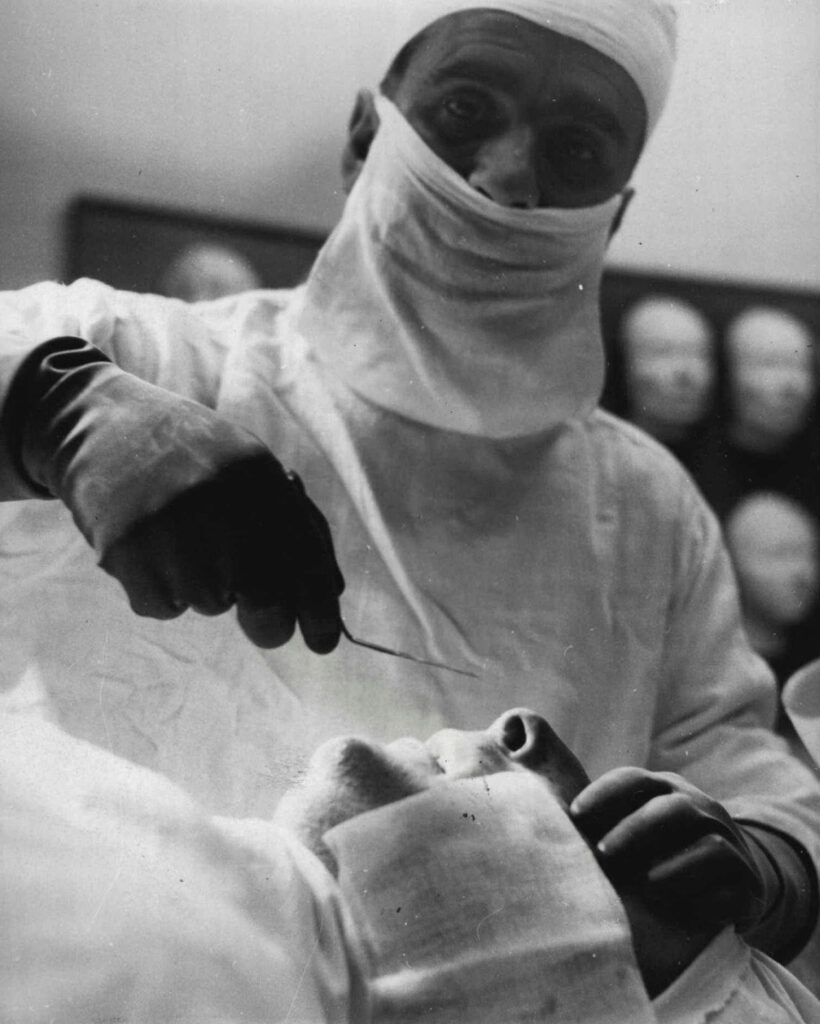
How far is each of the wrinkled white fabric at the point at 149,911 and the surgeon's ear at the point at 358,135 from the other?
0.55m

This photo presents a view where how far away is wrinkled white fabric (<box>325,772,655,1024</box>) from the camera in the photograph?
76 centimetres

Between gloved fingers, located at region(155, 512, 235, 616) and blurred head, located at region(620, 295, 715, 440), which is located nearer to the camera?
gloved fingers, located at region(155, 512, 235, 616)

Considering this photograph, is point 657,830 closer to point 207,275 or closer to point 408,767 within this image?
point 408,767

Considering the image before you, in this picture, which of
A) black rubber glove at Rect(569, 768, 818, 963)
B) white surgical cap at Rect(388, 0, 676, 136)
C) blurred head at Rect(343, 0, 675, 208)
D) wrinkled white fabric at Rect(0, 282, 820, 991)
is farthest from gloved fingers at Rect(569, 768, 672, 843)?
white surgical cap at Rect(388, 0, 676, 136)

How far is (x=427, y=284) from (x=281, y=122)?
7.3 inches

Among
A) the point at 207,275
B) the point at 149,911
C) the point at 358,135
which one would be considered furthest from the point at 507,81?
the point at 149,911

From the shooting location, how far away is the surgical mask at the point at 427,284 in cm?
105

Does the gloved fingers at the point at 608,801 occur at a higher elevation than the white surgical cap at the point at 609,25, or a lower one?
lower

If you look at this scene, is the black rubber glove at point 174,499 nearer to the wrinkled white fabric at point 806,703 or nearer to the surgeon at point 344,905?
the surgeon at point 344,905

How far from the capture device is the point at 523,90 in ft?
3.46

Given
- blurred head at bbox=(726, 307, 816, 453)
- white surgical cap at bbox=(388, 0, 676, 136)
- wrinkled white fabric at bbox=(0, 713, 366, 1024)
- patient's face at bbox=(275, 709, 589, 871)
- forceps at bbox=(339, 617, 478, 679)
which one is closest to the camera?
wrinkled white fabric at bbox=(0, 713, 366, 1024)

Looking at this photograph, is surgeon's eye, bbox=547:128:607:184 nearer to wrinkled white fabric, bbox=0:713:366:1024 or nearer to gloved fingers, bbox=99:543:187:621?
gloved fingers, bbox=99:543:187:621

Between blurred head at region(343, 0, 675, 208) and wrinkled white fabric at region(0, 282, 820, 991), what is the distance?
0.20 meters

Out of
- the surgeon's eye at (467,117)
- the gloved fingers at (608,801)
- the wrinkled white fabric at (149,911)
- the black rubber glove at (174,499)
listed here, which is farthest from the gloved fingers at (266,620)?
the surgeon's eye at (467,117)
